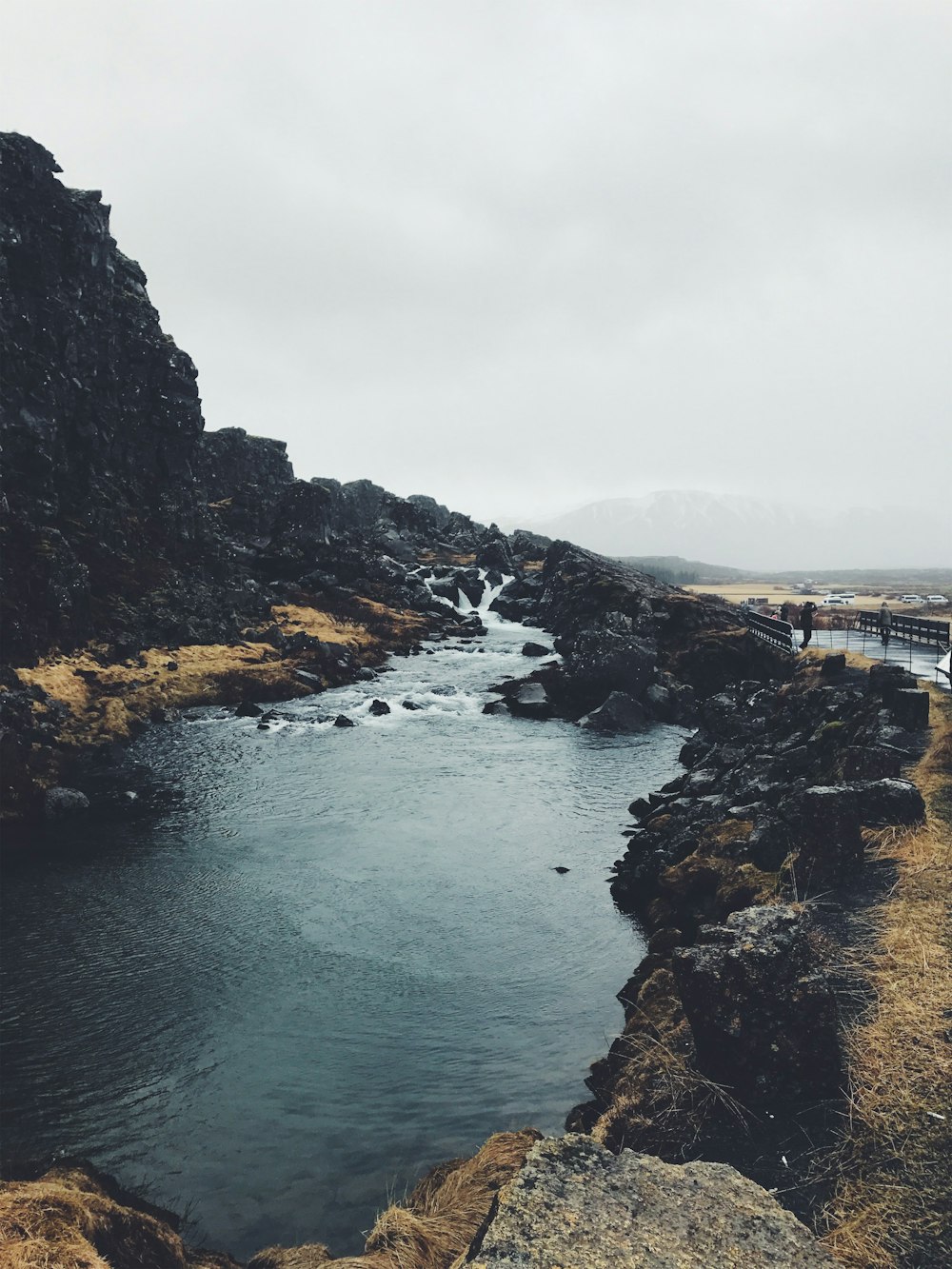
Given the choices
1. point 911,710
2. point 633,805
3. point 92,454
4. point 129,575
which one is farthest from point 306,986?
point 92,454

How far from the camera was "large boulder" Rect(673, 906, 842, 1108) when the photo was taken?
10055mm

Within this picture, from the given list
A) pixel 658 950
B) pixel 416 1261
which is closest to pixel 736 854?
pixel 658 950

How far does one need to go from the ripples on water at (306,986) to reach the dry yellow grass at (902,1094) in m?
6.41

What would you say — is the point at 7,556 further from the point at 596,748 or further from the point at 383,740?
the point at 596,748

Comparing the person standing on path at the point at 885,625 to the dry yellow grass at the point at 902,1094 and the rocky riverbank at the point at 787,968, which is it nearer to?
the rocky riverbank at the point at 787,968

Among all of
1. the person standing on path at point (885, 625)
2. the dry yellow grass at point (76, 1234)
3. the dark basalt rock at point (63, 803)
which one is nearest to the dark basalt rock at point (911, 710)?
the person standing on path at point (885, 625)

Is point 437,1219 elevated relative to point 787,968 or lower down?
lower down

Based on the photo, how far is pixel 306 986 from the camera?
18250mm

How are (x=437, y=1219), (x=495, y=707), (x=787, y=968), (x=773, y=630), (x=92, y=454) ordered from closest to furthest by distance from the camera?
(x=437, y=1219)
(x=787, y=968)
(x=773, y=630)
(x=495, y=707)
(x=92, y=454)

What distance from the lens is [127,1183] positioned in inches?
468

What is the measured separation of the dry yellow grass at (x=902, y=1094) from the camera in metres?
7.39

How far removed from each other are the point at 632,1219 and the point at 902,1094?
14.9ft

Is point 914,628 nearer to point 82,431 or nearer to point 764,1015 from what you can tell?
point 764,1015

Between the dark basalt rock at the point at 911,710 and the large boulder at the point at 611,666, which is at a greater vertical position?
the dark basalt rock at the point at 911,710
